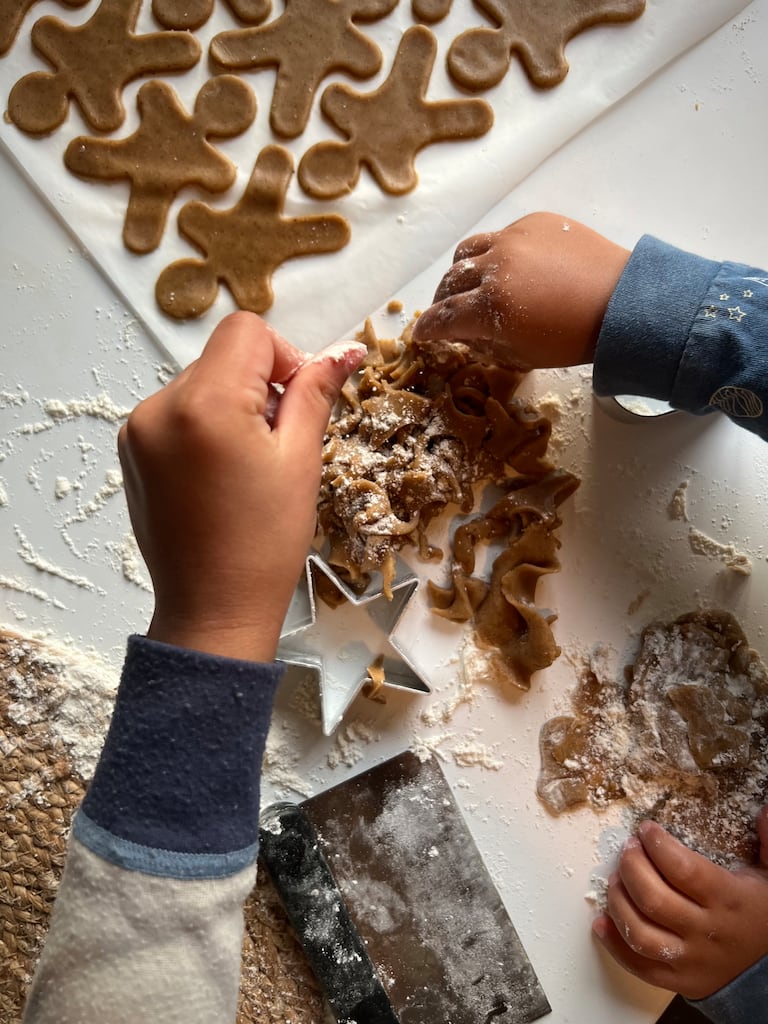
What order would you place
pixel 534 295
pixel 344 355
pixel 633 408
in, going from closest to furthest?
pixel 344 355
pixel 534 295
pixel 633 408

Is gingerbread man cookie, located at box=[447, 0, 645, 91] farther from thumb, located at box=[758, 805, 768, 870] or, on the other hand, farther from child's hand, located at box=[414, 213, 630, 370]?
thumb, located at box=[758, 805, 768, 870]

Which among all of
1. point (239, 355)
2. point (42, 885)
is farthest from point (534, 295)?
point (42, 885)

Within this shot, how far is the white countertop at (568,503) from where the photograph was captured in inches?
35.5

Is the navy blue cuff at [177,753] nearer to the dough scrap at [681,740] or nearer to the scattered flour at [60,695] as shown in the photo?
the scattered flour at [60,695]

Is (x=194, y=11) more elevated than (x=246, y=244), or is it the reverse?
(x=194, y=11)

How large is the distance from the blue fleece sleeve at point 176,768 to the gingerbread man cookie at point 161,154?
1.78 feet

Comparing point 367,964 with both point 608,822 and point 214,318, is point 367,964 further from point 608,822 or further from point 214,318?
point 214,318

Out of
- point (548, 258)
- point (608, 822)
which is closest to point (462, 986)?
point (608, 822)

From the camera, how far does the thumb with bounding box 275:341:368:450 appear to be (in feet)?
2.12

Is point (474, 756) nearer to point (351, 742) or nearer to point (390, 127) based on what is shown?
point (351, 742)

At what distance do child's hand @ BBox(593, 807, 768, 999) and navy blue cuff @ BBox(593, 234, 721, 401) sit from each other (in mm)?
485

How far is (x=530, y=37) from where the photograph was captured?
3.08ft

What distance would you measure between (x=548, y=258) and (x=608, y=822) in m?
0.61

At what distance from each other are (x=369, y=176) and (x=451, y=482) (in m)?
0.37
